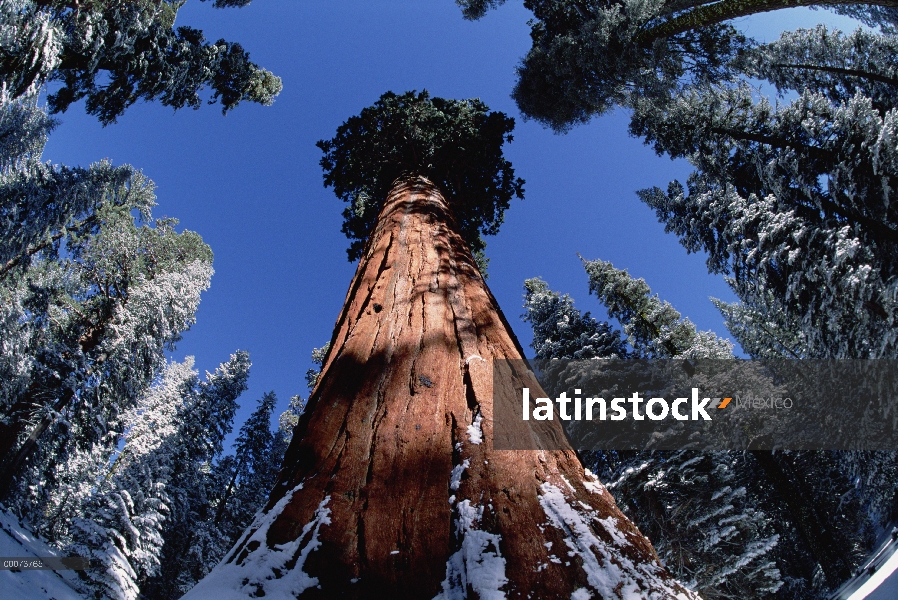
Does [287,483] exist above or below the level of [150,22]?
below

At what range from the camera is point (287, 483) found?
4.48ft

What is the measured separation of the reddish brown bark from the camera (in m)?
1.03

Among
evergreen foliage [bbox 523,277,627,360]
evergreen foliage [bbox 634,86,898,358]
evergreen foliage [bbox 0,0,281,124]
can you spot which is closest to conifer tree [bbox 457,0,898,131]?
evergreen foliage [bbox 634,86,898,358]

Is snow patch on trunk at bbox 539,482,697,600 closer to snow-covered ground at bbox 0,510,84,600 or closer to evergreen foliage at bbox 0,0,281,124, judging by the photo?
snow-covered ground at bbox 0,510,84,600

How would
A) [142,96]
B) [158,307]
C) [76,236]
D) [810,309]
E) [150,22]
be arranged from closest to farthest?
[810,309] < [150,22] < [142,96] < [158,307] < [76,236]

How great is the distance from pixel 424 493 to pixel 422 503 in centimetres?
3

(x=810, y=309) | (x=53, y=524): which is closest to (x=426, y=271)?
(x=810, y=309)

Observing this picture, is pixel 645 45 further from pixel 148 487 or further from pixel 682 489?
pixel 148 487

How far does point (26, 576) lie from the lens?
7832 millimetres

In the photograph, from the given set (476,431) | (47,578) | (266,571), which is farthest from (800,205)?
(47,578)

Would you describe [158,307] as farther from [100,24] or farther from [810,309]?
[810,309]

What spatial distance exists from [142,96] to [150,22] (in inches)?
77.7

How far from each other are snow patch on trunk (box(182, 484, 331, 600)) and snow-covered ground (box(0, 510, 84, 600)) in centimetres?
776

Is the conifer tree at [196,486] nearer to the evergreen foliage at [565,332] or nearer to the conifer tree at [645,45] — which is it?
the evergreen foliage at [565,332]
